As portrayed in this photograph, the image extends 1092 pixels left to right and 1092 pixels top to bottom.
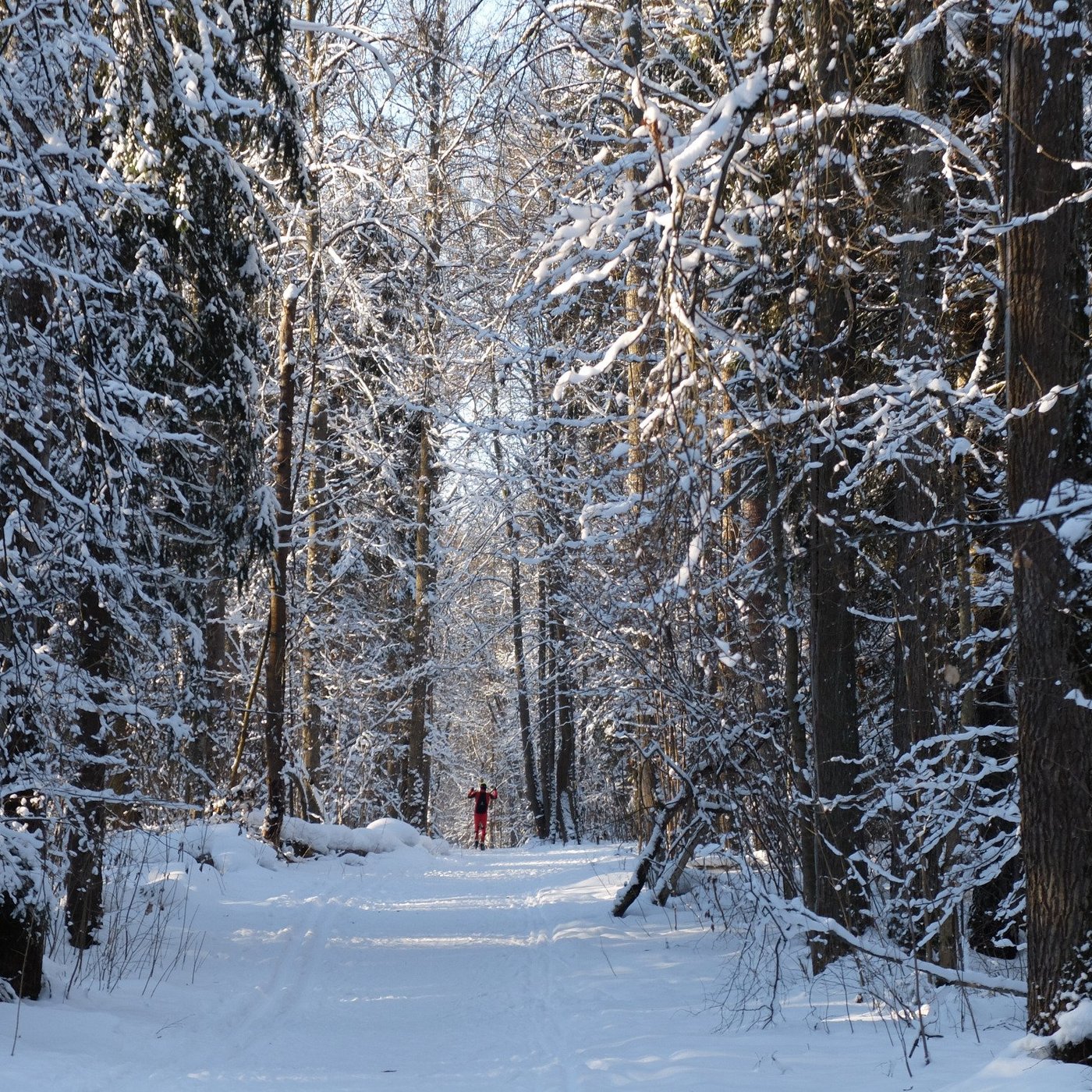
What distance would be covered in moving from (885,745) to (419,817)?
14.6 metres

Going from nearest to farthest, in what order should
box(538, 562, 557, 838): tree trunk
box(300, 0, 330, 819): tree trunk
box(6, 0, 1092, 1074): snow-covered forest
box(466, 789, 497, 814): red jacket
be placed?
box(6, 0, 1092, 1074): snow-covered forest < box(300, 0, 330, 819): tree trunk < box(466, 789, 497, 814): red jacket < box(538, 562, 557, 838): tree trunk

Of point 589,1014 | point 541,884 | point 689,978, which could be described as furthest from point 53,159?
point 541,884

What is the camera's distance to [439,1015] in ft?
25.5

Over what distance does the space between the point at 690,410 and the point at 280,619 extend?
45.0 ft

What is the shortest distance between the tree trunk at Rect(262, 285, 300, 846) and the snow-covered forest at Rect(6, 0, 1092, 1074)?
3.7 inches

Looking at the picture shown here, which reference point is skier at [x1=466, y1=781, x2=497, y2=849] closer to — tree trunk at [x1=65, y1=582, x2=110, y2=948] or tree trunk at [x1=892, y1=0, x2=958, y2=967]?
tree trunk at [x1=65, y1=582, x2=110, y2=948]

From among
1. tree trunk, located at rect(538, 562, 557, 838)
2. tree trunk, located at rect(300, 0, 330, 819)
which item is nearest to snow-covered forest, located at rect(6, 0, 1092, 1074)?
tree trunk, located at rect(300, 0, 330, 819)

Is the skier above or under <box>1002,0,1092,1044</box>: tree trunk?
under

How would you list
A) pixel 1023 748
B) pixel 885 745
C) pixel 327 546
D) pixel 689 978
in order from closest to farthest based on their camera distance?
pixel 1023 748 < pixel 689 978 < pixel 885 745 < pixel 327 546

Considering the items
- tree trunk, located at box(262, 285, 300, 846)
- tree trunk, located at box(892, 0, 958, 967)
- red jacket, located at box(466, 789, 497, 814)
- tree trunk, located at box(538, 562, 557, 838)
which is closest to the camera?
tree trunk, located at box(892, 0, 958, 967)

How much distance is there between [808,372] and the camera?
24.7 feet

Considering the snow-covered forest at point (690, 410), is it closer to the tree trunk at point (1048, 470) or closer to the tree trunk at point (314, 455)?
the tree trunk at point (1048, 470)

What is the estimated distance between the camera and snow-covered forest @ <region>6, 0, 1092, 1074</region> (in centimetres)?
476

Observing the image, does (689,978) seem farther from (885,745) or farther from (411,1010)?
(885,745)
